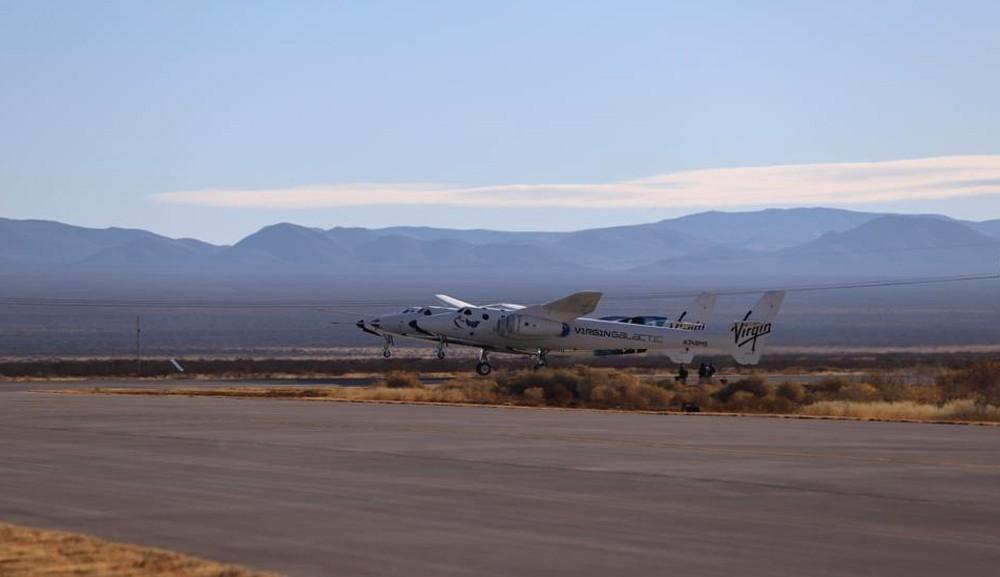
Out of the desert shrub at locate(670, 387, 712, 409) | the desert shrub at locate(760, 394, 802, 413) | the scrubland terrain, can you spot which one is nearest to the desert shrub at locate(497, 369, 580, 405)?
the scrubland terrain

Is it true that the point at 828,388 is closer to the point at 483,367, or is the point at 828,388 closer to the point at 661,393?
the point at 661,393

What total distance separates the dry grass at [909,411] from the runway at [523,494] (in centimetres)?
339

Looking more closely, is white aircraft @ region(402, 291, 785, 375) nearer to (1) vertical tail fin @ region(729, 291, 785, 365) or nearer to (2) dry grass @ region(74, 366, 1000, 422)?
(1) vertical tail fin @ region(729, 291, 785, 365)

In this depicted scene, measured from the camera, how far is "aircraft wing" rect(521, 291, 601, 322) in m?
61.3

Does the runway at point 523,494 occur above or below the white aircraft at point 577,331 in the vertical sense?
below

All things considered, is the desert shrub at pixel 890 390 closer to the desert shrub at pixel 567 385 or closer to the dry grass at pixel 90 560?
the desert shrub at pixel 567 385

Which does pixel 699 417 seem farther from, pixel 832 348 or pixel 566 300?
pixel 832 348

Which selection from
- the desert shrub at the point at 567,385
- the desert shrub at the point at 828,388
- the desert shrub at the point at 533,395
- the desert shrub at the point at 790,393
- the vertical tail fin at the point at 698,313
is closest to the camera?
the desert shrub at the point at 790,393

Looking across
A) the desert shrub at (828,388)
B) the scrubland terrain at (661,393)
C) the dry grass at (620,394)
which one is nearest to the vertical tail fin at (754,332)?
the desert shrub at (828,388)

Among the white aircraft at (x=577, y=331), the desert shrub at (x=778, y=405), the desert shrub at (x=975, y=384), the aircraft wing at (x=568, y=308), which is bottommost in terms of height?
the desert shrub at (x=778, y=405)

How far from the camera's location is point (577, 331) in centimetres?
6181

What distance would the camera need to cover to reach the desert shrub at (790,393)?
139 feet

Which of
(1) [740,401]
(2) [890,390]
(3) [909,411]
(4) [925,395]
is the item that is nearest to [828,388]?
(2) [890,390]

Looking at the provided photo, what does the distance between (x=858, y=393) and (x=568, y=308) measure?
66.6ft
